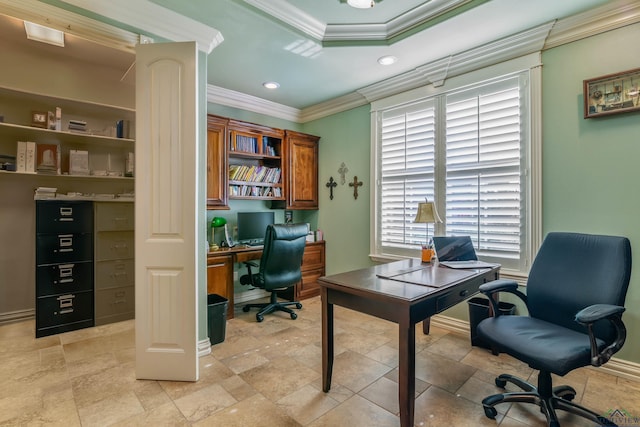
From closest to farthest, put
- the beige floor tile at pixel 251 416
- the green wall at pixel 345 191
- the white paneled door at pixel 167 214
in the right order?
the beige floor tile at pixel 251 416, the white paneled door at pixel 167 214, the green wall at pixel 345 191

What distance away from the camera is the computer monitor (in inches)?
155

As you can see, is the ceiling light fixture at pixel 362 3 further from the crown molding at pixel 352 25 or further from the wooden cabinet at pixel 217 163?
the wooden cabinet at pixel 217 163

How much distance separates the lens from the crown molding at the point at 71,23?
202 cm

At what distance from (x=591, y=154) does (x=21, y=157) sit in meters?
4.74

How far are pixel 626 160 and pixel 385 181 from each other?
2.02 metres

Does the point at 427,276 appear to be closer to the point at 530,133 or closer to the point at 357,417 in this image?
the point at 357,417

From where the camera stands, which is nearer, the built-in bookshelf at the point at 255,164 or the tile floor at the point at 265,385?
the tile floor at the point at 265,385

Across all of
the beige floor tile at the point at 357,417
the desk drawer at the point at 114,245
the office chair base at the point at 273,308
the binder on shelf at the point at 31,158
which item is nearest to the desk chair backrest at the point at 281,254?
the office chair base at the point at 273,308

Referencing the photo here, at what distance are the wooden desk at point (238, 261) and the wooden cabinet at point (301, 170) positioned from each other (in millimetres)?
617

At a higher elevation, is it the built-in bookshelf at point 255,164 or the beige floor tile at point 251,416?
the built-in bookshelf at point 255,164

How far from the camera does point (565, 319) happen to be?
6.27ft

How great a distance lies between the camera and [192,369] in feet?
6.97

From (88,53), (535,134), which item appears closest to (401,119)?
→ (535,134)

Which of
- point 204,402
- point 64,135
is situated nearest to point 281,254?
point 204,402
